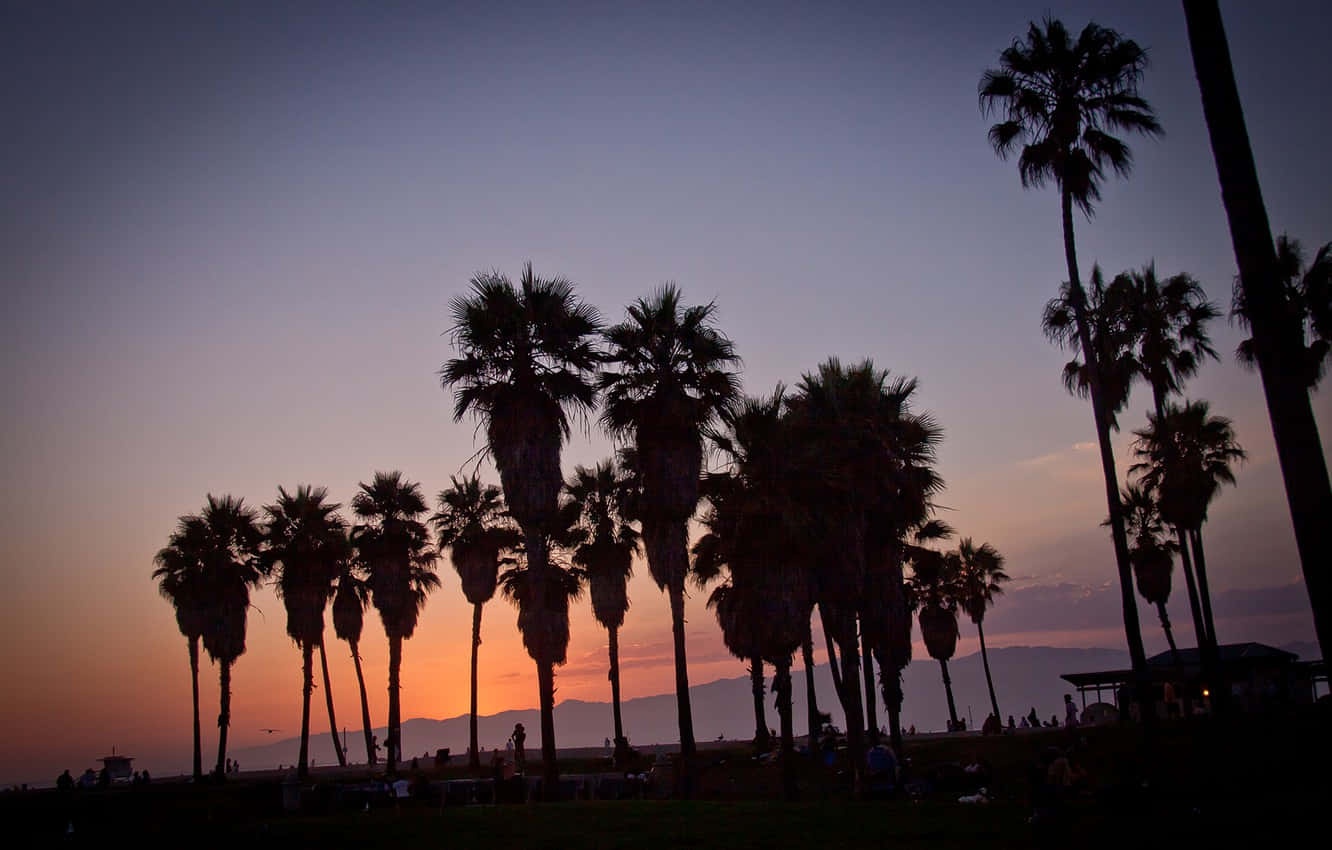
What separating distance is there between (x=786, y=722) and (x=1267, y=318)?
2220 cm

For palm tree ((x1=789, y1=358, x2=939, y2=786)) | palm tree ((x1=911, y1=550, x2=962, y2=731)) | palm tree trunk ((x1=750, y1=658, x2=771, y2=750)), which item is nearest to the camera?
palm tree ((x1=789, y1=358, x2=939, y2=786))

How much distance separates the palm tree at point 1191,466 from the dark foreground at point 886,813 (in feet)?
25.9

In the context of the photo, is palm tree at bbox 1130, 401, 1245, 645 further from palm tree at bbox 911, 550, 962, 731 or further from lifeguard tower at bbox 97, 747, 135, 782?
lifeguard tower at bbox 97, 747, 135, 782

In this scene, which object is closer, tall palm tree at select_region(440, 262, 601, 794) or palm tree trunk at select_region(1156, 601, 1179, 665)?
tall palm tree at select_region(440, 262, 601, 794)

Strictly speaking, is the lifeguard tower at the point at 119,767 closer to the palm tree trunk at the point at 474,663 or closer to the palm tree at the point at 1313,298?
the palm tree trunk at the point at 474,663

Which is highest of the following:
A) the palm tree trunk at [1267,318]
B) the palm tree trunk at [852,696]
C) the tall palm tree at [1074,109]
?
the tall palm tree at [1074,109]

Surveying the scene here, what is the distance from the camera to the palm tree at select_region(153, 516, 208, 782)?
51.1 meters

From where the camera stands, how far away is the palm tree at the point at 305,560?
51406 millimetres

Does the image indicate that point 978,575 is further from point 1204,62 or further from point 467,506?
point 1204,62

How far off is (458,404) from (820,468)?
12.3m

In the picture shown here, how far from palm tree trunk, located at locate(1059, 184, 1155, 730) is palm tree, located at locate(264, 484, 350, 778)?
38.6m

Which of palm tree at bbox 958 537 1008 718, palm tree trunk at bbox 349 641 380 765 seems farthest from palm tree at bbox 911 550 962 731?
palm tree trunk at bbox 349 641 380 765

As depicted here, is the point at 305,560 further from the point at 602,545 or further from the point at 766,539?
the point at 766,539

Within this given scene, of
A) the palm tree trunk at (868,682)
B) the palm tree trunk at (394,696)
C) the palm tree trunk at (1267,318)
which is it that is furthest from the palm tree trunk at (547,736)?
the palm tree trunk at (1267,318)
